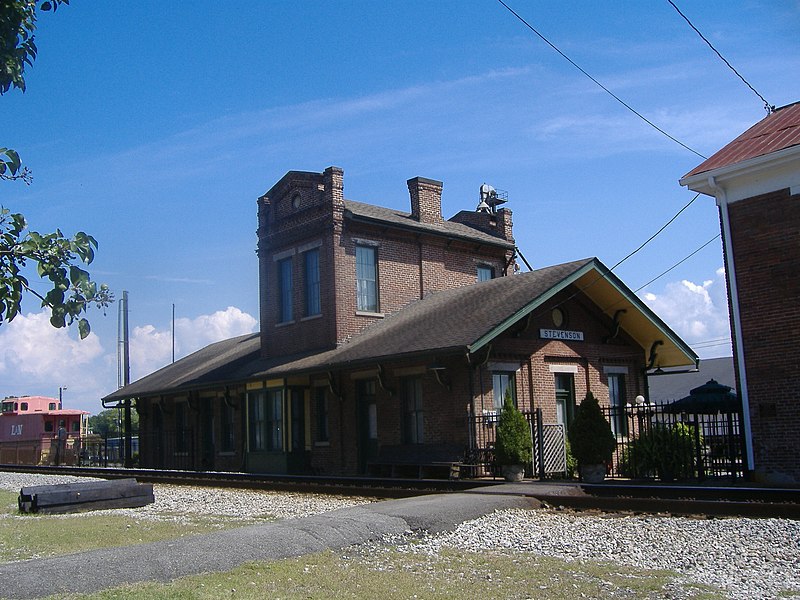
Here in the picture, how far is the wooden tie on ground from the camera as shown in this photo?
15.1 meters

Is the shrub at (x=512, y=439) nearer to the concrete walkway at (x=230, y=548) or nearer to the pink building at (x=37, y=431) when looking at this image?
the concrete walkway at (x=230, y=548)

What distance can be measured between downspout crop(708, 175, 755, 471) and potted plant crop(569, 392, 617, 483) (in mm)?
2589

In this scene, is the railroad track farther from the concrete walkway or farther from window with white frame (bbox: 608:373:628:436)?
window with white frame (bbox: 608:373:628:436)

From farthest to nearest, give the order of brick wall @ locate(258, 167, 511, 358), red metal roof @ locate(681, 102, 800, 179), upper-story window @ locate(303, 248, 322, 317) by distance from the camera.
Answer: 1. upper-story window @ locate(303, 248, 322, 317)
2. brick wall @ locate(258, 167, 511, 358)
3. red metal roof @ locate(681, 102, 800, 179)

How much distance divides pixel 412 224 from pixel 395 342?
5792 millimetres

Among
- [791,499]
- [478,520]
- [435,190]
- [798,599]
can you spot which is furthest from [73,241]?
[435,190]

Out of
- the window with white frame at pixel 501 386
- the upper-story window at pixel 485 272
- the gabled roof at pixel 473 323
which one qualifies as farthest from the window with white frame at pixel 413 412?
the upper-story window at pixel 485 272

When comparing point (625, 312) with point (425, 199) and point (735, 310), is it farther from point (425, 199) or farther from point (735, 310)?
point (425, 199)

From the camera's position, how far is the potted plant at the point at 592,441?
55.6 ft

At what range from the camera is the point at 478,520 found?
11227mm

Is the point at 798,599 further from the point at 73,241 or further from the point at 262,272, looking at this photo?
the point at 262,272

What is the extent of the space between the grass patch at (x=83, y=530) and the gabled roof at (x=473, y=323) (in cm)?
734

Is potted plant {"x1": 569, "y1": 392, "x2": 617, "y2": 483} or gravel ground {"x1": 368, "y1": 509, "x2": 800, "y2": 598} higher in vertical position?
potted plant {"x1": 569, "y1": 392, "x2": 617, "y2": 483}

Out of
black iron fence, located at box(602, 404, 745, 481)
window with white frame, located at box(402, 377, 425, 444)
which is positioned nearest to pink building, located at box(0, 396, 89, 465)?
window with white frame, located at box(402, 377, 425, 444)
